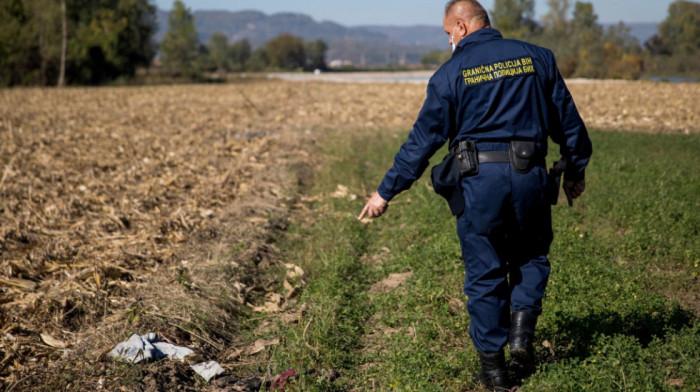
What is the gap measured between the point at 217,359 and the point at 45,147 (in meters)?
12.7

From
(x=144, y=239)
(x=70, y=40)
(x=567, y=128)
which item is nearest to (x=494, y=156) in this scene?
(x=567, y=128)

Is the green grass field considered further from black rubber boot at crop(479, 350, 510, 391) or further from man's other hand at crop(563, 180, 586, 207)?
man's other hand at crop(563, 180, 586, 207)

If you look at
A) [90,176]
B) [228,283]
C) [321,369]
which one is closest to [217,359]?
[321,369]

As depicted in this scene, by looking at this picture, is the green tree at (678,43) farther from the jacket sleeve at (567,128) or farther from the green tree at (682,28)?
the jacket sleeve at (567,128)

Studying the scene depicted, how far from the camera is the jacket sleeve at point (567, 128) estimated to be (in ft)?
12.2

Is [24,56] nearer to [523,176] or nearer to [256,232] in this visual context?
[256,232]

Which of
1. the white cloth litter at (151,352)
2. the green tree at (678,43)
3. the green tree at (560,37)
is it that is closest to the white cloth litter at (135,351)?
the white cloth litter at (151,352)

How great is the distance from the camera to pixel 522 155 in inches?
139

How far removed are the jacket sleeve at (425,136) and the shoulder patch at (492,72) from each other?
0.15 m

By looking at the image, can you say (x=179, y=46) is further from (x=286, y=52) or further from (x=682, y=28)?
(x=286, y=52)

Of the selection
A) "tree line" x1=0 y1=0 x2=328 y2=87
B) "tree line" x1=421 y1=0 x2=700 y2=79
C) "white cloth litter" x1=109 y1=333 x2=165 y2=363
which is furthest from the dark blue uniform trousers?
"tree line" x1=0 y1=0 x2=328 y2=87

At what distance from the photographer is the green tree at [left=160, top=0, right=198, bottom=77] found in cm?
8444

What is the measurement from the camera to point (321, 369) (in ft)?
15.0

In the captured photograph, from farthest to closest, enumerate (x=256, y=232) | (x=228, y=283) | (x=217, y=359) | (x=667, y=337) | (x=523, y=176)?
(x=256, y=232)
(x=228, y=283)
(x=217, y=359)
(x=667, y=337)
(x=523, y=176)
